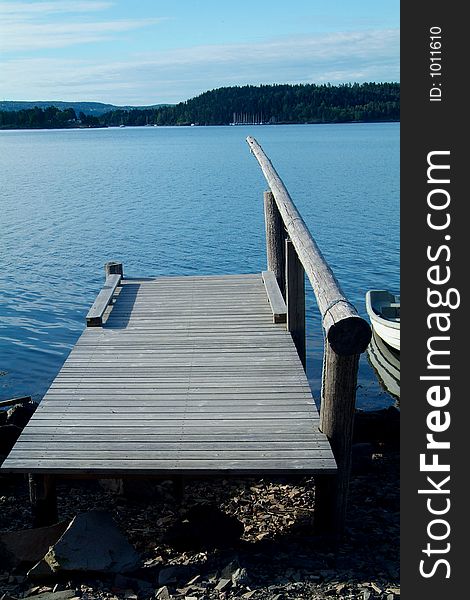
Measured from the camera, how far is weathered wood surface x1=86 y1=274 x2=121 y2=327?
9.36 m

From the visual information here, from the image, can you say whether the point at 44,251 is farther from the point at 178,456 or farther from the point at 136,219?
the point at 178,456

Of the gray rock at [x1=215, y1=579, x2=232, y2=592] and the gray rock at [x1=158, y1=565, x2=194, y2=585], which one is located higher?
the gray rock at [x1=215, y1=579, x2=232, y2=592]

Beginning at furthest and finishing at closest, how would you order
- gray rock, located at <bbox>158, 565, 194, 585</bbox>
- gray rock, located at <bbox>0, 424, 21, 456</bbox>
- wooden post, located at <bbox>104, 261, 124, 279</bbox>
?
wooden post, located at <bbox>104, 261, 124, 279</bbox> → gray rock, located at <bbox>0, 424, 21, 456</bbox> → gray rock, located at <bbox>158, 565, 194, 585</bbox>

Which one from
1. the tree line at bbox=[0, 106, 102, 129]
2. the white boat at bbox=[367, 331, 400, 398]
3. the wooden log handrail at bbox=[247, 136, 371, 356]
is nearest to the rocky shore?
the wooden log handrail at bbox=[247, 136, 371, 356]

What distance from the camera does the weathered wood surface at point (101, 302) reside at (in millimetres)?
9359

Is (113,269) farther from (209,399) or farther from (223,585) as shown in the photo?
(223,585)

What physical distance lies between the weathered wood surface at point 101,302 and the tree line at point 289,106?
116492 mm

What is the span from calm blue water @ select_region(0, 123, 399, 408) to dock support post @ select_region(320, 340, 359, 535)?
6720 mm

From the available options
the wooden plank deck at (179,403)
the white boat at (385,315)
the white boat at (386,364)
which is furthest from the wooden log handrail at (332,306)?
the white boat at (385,315)

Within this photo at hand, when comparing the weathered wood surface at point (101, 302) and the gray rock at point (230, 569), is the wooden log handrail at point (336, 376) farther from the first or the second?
the weathered wood surface at point (101, 302)

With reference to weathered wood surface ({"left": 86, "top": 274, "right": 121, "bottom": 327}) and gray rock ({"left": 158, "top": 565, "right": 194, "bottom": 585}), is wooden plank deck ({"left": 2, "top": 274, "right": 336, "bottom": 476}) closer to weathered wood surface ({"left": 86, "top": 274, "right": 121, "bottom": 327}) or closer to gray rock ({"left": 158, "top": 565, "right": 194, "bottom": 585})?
weathered wood surface ({"left": 86, "top": 274, "right": 121, "bottom": 327})

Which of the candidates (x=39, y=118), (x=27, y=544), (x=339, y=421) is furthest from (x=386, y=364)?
(x=39, y=118)

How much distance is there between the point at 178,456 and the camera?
6.04 m

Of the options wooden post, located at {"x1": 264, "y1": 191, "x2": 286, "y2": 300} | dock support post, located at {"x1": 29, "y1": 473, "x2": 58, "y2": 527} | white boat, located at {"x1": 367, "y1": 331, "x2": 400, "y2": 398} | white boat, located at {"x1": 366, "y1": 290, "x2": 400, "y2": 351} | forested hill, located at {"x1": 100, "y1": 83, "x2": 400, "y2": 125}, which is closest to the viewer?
dock support post, located at {"x1": 29, "y1": 473, "x2": 58, "y2": 527}
